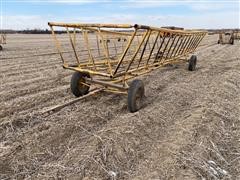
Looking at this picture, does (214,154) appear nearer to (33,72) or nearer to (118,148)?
(118,148)

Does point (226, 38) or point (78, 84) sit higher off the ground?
point (78, 84)

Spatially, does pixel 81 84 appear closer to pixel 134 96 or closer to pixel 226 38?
pixel 134 96

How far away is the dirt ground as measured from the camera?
3.79m

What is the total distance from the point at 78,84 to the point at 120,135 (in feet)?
7.89

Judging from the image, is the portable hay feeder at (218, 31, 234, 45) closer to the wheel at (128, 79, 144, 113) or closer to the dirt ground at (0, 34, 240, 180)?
the dirt ground at (0, 34, 240, 180)

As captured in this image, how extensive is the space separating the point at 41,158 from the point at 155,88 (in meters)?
4.34

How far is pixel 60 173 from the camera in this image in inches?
144

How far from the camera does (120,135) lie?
465 centimetres

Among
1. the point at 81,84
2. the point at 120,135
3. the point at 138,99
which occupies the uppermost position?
the point at 81,84

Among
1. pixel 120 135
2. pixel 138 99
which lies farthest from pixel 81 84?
pixel 120 135

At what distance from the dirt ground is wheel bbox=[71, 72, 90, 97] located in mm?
300

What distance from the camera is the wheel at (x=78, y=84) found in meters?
6.67

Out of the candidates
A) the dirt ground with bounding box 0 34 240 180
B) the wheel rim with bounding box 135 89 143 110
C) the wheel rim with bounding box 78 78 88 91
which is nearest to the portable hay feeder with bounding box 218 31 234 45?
the dirt ground with bounding box 0 34 240 180

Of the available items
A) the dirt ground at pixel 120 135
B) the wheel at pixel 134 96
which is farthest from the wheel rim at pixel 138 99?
the dirt ground at pixel 120 135
